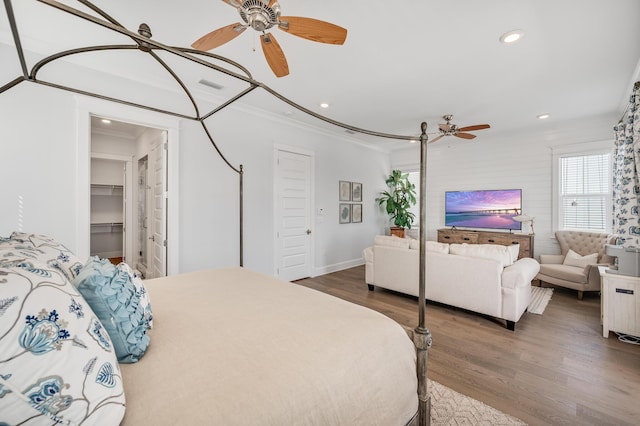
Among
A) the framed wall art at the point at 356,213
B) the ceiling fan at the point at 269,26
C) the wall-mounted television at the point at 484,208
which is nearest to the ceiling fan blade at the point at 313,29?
the ceiling fan at the point at 269,26

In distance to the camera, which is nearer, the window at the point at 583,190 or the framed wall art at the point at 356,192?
the window at the point at 583,190

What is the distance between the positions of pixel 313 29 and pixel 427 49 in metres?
1.52

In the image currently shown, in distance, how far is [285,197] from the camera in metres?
4.47

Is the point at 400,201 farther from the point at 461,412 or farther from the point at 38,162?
the point at 38,162

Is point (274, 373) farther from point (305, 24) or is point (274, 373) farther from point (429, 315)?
point (429, 315)

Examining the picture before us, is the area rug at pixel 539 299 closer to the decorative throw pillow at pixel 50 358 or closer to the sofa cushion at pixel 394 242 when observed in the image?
the sofa cushion at pixel 394 242

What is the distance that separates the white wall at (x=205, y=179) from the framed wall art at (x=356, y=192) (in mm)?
138

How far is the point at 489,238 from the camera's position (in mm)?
5117

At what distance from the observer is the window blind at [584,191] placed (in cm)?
435

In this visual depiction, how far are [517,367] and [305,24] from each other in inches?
114

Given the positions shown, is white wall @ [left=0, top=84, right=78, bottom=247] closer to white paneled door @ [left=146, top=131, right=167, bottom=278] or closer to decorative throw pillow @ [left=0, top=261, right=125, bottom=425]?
white paneled door @ [left=146, top=131, right=167, bottom=278]

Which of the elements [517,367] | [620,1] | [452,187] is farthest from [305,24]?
[452,187]

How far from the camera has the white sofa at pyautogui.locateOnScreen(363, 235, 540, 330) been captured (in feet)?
9.27

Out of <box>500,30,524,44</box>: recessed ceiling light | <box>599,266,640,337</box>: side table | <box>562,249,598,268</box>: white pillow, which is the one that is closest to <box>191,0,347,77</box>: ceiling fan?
<box>500,30,524,44</box>: recessed ceiling light
